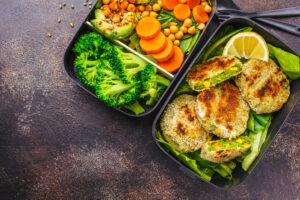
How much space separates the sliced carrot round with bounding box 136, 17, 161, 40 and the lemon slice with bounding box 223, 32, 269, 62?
2.43 ft

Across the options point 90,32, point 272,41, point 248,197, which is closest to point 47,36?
point 90,32

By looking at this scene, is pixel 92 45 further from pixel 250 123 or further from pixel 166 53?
pixel 250 123

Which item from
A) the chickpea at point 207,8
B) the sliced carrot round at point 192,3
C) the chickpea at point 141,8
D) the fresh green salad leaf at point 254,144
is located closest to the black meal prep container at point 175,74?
the chickpea at point 207,8

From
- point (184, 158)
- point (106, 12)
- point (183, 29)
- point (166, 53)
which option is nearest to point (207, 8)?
point (183, 29)

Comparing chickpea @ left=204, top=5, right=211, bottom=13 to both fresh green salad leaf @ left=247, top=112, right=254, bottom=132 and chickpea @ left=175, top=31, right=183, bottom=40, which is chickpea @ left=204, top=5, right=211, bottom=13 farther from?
fresh green salad leaf @ left=247, top=112, right=254, bottom=132

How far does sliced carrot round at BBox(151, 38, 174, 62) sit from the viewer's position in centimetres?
260

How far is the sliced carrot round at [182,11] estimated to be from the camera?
8.88 ft

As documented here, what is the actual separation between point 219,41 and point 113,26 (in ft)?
→ 3.62

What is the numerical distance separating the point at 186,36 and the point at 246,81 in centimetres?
84

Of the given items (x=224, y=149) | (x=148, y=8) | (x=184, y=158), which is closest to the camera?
(x=224, y=149)

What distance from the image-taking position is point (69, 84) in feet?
9.24

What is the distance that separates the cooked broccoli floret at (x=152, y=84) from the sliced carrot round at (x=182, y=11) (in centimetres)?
71

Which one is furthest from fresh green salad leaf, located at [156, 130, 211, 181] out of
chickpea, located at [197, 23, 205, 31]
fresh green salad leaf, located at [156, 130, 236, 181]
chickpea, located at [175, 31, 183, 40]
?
chickpea, located at [197, 23, 205, 31]

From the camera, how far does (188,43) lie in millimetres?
2760
